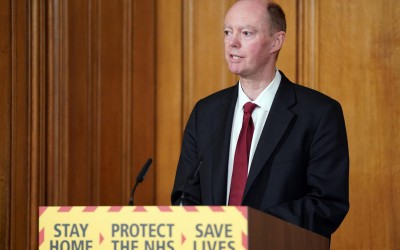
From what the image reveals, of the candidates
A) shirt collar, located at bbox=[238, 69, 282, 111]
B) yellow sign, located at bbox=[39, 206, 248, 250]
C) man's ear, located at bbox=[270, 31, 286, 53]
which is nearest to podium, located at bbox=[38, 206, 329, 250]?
yellow sign, located at bbox=[39, 206, 248, 250]

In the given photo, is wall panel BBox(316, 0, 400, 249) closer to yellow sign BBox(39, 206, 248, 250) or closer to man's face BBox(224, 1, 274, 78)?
man's face BBox(224, 1, 274, 78)

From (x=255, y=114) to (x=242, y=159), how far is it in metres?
0.22

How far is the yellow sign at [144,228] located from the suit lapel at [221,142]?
1.06 m

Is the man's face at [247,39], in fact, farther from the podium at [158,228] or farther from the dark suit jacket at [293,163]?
the podium at [158,228]

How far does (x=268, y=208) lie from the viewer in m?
3.20

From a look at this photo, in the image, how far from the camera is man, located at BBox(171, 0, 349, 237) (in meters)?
3.29

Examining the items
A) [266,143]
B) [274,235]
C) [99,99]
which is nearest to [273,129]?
[266,143]

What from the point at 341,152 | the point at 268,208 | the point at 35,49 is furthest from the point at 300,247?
the point at 35,49

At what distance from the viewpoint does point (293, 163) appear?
3.37 m

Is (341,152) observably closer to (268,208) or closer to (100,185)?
(268,208)

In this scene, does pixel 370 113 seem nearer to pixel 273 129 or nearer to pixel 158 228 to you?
pixel 273 129

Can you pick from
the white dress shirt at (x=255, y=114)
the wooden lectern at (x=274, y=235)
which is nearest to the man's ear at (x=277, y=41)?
the white dress shirt at (x=255, y=114)

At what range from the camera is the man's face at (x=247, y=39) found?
3521 millimetres

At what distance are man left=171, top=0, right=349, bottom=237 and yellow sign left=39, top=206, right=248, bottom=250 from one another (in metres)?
0.89
